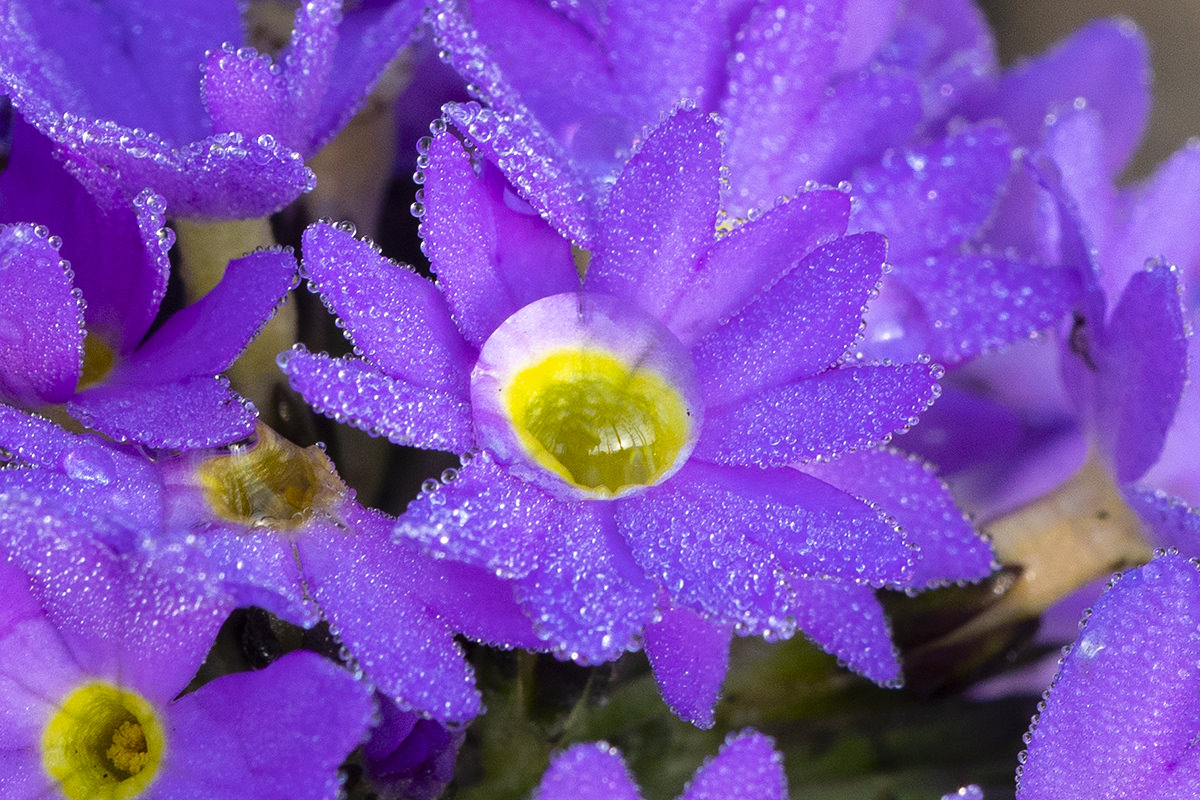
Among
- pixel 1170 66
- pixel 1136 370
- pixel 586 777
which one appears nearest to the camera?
pixel 586 777

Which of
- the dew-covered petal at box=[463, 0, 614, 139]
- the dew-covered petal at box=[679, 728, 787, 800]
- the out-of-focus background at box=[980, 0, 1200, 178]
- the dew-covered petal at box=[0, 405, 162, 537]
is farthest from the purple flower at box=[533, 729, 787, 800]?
the out-of-focus background at box=[980, 0, 1200, 178]

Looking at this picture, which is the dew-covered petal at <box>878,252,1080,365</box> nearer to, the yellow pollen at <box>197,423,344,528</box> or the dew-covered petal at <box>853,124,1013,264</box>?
the dew-covered petal at <box>853,124,1013,264</box>

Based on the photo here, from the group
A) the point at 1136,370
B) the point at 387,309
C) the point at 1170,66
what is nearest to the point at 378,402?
the point at 387,309

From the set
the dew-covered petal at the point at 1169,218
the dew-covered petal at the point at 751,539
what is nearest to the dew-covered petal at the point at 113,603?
the dew-covered petal at the point at 751,539

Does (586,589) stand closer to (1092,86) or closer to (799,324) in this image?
(799,324)

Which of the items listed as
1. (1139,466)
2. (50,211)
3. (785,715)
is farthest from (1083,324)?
(50,211)

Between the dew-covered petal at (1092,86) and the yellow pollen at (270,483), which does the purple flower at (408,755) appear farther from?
the dew-covered petal at (1092,86)
